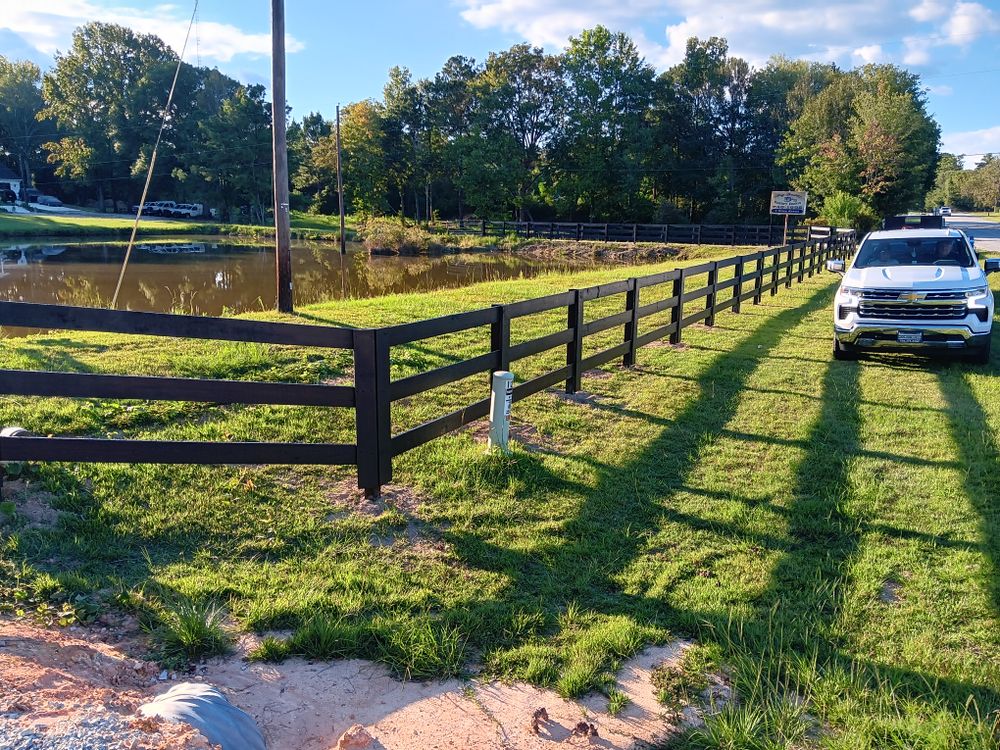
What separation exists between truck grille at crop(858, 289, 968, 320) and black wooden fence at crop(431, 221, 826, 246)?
30369mm

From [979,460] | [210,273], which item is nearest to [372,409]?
[979,460]

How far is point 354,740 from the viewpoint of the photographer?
262 centimetres

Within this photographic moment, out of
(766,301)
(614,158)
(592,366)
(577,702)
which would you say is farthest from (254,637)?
(614,158)

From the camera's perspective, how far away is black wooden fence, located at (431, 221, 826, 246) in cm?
4441

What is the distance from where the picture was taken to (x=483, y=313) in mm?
6145

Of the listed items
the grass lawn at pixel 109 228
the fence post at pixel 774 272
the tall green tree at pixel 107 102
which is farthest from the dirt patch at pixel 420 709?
the tall green tree at pixel 107 102

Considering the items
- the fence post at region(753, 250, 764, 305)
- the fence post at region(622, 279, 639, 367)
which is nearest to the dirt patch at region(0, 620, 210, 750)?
the fence post at region(622, 279, 639, 367)

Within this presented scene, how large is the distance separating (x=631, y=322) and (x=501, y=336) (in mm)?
3086

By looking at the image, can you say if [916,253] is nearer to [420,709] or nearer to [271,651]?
[420,709]

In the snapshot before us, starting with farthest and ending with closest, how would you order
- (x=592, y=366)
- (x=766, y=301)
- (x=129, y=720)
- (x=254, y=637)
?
(x=766, y=301) < (x=592, y=366) < (x=254, y=637) < (x=129, y=720)

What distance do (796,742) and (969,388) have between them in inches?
279

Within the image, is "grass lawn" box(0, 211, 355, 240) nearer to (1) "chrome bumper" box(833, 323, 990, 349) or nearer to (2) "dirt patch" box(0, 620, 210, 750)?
(1) "chrome bumper" box(833, 323, 990, 349)

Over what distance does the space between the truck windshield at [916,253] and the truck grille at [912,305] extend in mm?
Answer: 1199

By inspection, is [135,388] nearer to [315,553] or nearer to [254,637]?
[315,553]
